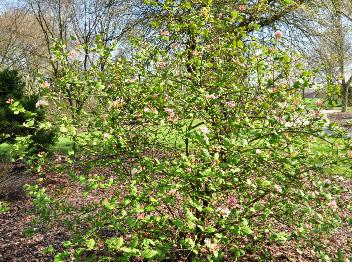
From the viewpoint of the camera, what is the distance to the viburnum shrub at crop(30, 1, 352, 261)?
2611mm

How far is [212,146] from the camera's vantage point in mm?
2689

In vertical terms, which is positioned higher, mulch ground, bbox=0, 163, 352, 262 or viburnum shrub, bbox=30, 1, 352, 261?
viburnum shrub, bbox=30, 1, 352, 261

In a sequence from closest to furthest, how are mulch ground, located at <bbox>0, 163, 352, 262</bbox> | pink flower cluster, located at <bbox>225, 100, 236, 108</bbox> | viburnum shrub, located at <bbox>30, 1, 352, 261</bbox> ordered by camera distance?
viburnum shrub, located at <bbox>30, 1, 352, 261</bbox> → pink flower cluster, located at <bbox>225, 100, 236, 108</bbox> → mulch ground, located at <bbox>0, 163, 352, 262</bbox>

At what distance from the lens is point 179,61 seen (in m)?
3.54

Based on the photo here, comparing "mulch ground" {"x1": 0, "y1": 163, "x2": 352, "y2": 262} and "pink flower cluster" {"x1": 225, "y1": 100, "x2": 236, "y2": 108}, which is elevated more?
"pink flower cluster" {"x1": 225, "y1": 100, "x2": 236, "y2": 108}

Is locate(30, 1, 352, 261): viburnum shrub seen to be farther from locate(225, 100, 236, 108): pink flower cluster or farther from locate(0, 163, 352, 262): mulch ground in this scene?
locate(0, 163, 352, 262): mulch ground

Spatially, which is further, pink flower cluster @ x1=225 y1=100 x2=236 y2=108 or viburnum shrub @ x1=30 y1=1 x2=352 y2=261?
pink flower cluster @ x1=225 y1=100 x2=236 y2=108

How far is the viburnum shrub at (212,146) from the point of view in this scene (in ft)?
8.57

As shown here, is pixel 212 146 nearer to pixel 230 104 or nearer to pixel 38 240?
pixel 230 104

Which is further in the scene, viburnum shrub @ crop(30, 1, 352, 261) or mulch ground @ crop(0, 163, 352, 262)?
mulch ground @ crop(0, 163, 352, 262)

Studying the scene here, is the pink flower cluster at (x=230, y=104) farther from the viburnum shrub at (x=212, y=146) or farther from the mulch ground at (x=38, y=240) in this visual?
the mulch ground at (x=38, y=240)

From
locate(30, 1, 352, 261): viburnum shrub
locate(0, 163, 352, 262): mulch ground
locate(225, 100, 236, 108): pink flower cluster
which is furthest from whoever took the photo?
locate(0, 163, 352, 262): mulch ground

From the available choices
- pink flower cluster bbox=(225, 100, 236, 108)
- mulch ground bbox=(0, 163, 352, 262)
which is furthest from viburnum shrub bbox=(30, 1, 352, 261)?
mulch ground bbox=(0, 163, 352, 262)

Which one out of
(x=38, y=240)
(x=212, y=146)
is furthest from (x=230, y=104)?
(x=38, y=240)
